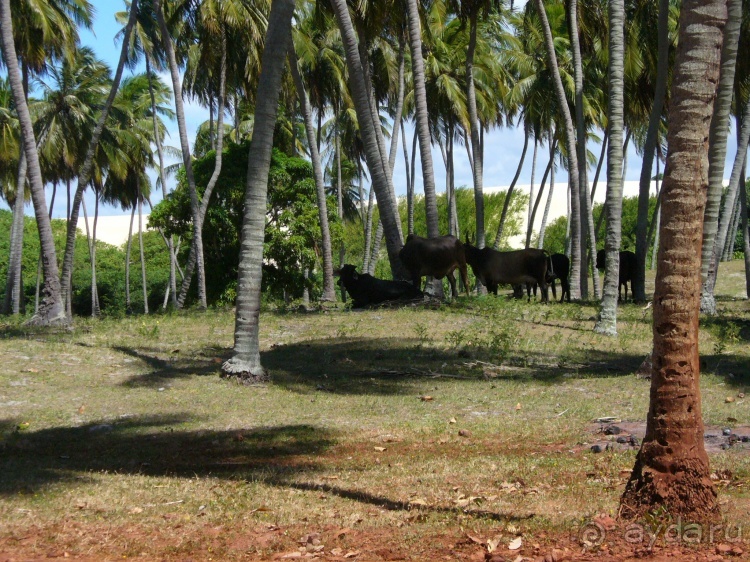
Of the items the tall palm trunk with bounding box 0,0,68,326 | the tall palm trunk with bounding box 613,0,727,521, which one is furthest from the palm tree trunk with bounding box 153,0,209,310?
the tall palm trunk with bounding box 613,0,727,521

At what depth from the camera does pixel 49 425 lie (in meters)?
11.2

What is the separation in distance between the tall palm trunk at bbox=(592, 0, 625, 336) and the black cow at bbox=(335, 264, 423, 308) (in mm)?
5082

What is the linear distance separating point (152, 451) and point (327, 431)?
211cm

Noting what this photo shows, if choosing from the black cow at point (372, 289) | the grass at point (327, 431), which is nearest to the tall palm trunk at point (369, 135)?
the black cow at point (372, 289)

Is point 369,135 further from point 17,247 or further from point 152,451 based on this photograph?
point 17,247

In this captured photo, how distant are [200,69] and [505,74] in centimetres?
1392

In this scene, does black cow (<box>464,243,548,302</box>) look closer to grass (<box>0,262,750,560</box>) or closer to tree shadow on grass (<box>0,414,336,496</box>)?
grass (<box>0,262,750,560</box>)

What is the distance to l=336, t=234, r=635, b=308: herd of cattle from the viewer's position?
22016 millimetres

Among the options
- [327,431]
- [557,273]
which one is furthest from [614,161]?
[557,273]

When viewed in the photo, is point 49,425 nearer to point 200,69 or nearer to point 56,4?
point 56,4

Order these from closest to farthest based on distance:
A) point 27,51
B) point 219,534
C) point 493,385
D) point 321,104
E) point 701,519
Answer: point 701,519 → point 219,534 → point 493,385 → point 27,51 → point 321,104

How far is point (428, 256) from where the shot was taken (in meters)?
22.5

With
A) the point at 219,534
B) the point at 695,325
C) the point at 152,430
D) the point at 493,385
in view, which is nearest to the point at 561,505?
the point at 695,325

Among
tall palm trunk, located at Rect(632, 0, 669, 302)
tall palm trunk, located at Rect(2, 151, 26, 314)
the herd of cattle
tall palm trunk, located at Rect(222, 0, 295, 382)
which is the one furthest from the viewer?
tall palm trunk, located at Rect(2, 151, 26, 314)
